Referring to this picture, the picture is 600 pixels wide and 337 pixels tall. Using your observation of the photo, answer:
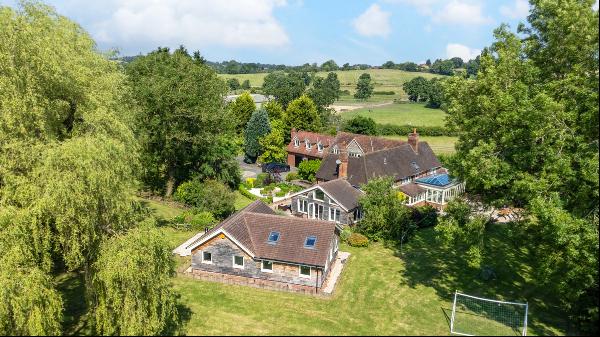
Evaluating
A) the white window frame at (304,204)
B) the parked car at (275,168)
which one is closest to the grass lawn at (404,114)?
the parked car at (275,168)

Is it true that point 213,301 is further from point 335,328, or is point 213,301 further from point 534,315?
point 534,315

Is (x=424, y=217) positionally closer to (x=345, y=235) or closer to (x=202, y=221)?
(x=345, y=235)

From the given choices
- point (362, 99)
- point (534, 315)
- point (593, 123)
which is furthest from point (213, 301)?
point (362, 99)

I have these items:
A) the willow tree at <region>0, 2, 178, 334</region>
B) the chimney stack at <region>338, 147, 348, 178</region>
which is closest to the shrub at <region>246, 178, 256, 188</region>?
the chimney stack at <region>338, 147, 348, 178</region>

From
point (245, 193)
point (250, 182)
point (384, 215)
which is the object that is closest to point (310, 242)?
point (384, 215)

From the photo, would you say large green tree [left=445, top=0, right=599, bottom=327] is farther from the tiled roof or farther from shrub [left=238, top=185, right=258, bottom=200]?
the tiled roof

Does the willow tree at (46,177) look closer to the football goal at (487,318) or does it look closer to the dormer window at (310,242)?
the dormer window at (310,242)

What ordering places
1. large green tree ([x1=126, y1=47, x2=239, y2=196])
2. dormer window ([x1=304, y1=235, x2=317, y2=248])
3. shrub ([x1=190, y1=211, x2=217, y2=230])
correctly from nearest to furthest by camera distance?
dormer window ([x1=304, y1=235, x2=317, y2=248])
shrub ([x1=190, y1=211, x2=217, y2=230])
large green tree ([x1=126, y1=47, x2=239, y2=196])
